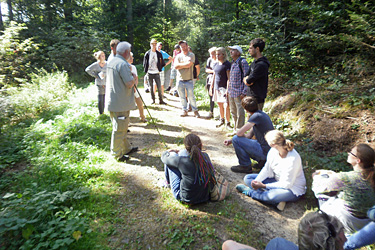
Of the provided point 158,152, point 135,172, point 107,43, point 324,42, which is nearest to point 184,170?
point 135,172

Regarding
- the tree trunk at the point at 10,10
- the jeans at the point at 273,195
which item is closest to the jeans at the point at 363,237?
the jeans at the point at 273,195

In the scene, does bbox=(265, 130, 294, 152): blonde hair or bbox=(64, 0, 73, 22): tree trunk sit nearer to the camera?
bbox=(265, 130, 294, 152): blonde hair

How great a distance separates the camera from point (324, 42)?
6.20 m

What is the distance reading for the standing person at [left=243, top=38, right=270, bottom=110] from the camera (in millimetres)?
4656

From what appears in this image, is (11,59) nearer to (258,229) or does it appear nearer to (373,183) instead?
(258,229)

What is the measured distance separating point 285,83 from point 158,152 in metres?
5.12

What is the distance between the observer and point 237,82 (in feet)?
18.5

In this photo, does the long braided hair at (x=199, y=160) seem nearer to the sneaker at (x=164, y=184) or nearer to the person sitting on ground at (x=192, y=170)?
the person sitting on ground at (x=192, y=170)

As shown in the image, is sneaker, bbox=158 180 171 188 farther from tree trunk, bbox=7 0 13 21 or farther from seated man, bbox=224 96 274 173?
tree trunk, bbox=7 0 13 21

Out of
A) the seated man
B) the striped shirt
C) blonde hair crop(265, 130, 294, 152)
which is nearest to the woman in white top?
blonde hair crop(265, 130, 294, 152)

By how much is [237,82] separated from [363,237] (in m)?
4.02

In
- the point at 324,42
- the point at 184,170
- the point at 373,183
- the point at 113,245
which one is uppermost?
the point at 324,42

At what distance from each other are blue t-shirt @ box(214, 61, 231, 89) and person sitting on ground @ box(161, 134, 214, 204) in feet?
12.2

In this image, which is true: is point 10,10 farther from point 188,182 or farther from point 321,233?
point 321,233
